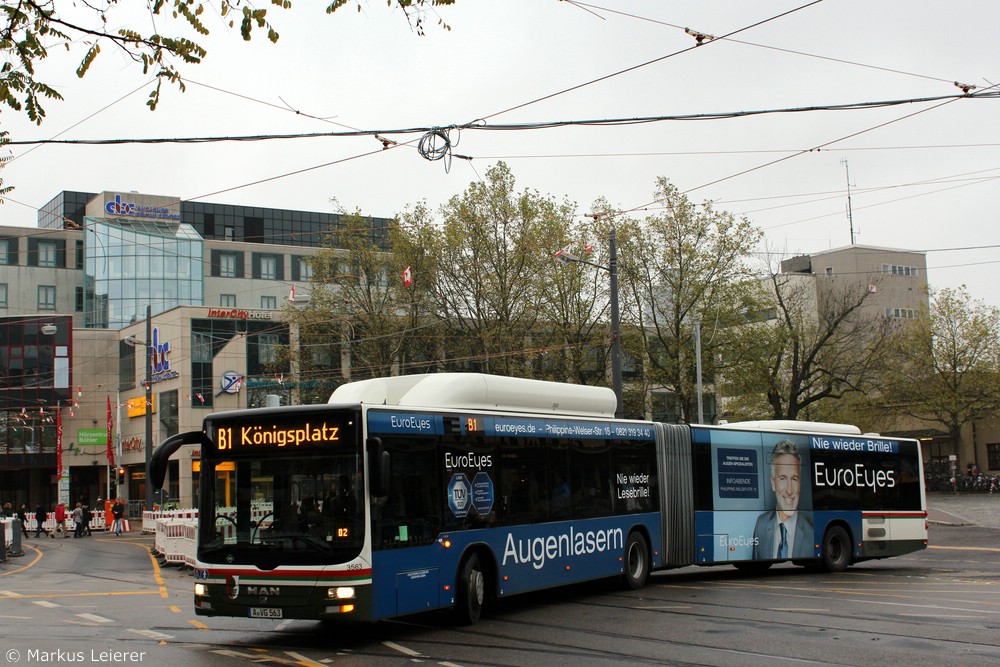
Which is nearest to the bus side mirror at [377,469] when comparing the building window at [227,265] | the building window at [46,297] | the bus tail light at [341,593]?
the bus tail light at [341,593]

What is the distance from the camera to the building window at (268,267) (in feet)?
290

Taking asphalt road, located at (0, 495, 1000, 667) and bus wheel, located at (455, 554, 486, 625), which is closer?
asphalt road, located at (0, 495, 1000, 667)

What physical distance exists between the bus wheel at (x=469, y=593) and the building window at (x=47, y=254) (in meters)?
76.7

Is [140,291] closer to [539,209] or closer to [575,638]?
[539,209]

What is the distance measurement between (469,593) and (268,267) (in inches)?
Answer: 3053

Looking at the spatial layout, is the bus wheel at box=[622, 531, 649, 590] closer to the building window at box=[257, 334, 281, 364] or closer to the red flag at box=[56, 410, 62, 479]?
the building window at box=[257, 334, 281, 364]

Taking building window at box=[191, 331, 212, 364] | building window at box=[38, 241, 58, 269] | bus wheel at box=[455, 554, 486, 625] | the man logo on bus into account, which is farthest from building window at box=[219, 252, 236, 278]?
bus wheel at box=[455, 554, 486, 625]

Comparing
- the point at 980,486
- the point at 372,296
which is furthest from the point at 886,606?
the point at 980,486

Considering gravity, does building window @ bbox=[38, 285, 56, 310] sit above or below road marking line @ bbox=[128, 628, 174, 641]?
above

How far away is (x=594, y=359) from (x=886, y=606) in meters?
29.9

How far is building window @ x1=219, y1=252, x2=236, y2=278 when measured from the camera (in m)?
86.5

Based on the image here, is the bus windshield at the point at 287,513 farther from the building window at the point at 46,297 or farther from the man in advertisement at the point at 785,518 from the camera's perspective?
the building window at the point at 46,297

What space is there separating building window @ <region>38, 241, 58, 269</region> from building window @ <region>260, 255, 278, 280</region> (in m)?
15.5

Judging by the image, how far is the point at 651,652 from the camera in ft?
37.3
